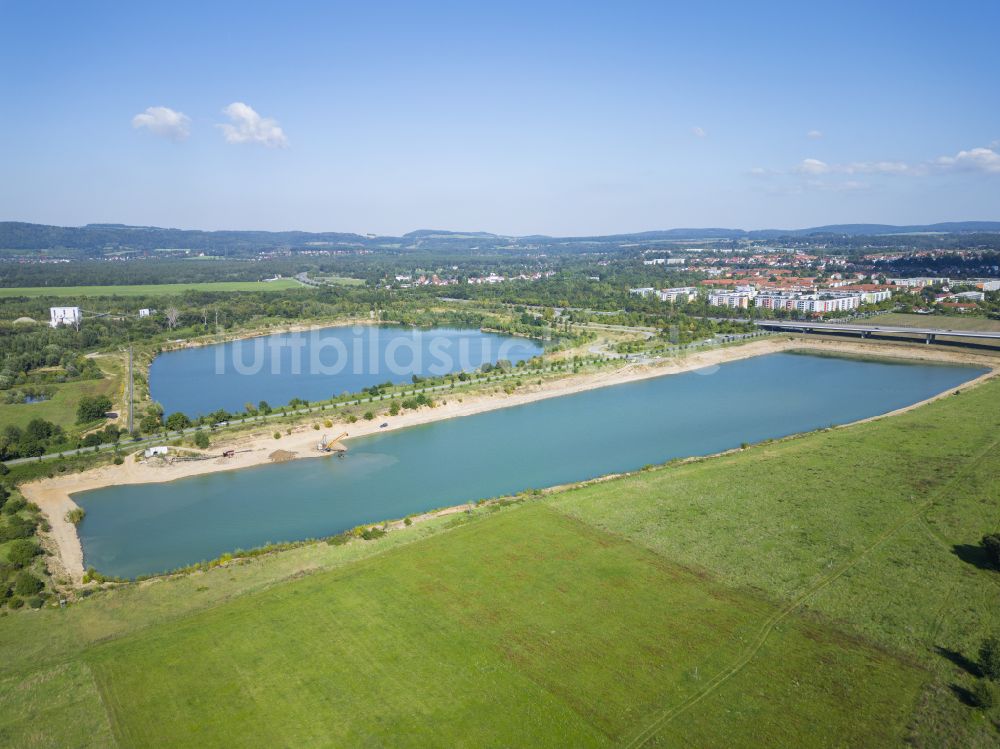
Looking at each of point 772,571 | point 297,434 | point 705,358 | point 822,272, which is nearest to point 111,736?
point 772,571

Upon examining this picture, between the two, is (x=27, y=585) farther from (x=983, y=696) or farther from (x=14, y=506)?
(x=983, y=696)

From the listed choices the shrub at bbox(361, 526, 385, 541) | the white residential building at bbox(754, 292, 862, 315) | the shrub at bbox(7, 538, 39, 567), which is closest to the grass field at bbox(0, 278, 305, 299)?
the white residential building at bbox(754, 292, 862, 315)

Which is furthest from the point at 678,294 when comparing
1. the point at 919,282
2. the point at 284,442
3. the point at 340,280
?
the point at 284,442

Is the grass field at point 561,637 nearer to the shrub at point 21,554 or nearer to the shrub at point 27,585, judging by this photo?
the shrub at point 27,585

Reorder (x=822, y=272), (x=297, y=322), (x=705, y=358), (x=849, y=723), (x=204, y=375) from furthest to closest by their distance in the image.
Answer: (x=822, y=272) < (x=297, y=322) < (x=705, y=358) < (x=204, y=375) < (x=849, y=723)

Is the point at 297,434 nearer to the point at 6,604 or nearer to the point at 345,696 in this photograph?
the point at 6,604
